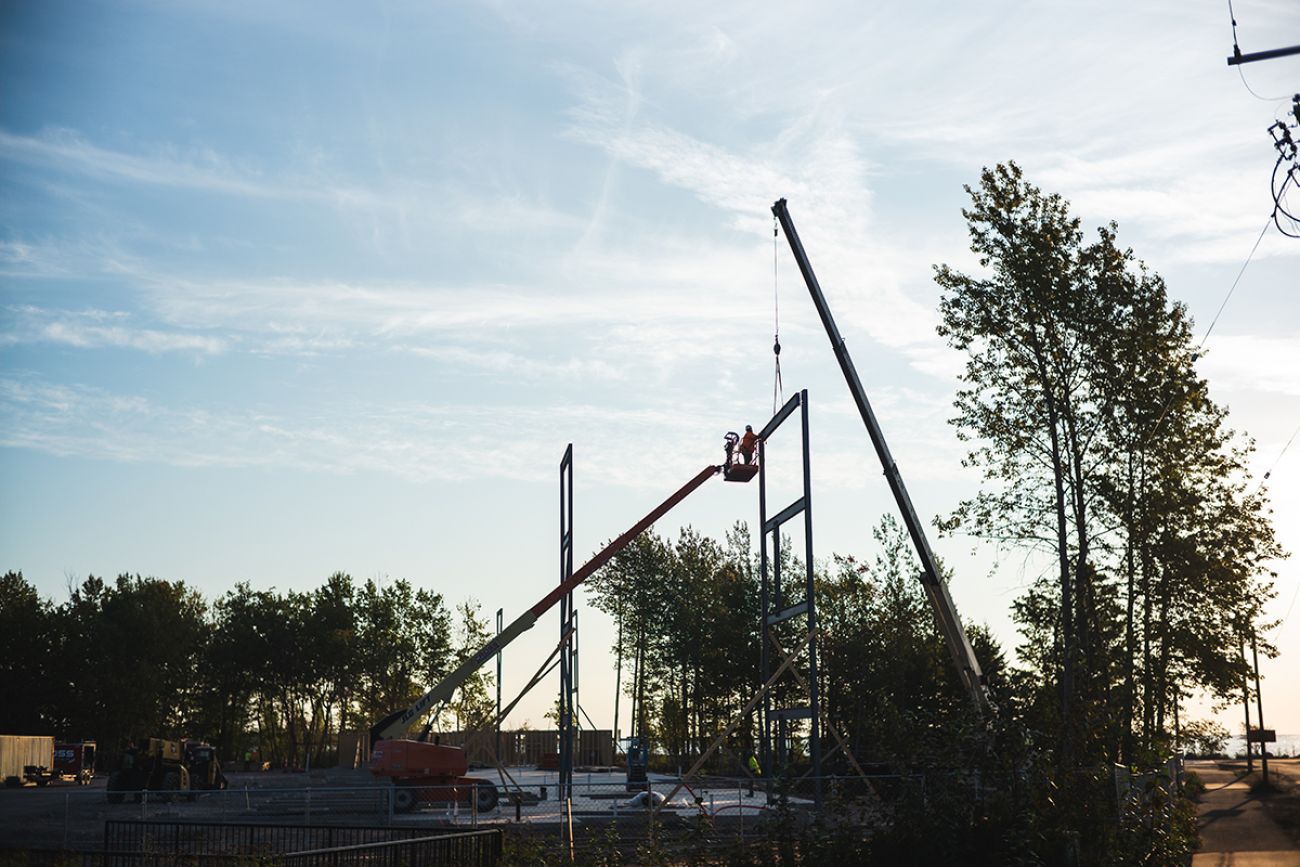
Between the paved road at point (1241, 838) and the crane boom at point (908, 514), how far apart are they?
546 centimetres

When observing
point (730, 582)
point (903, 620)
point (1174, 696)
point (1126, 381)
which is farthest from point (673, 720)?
point (1126, 381)

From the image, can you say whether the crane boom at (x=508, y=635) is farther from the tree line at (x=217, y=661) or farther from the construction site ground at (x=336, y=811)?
the tree line at (x=217, y=661)

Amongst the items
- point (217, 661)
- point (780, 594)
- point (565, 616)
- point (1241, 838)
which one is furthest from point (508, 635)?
point (217, 661)

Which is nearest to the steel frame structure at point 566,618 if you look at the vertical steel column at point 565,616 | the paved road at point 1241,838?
the vertical steel column at point 565,616

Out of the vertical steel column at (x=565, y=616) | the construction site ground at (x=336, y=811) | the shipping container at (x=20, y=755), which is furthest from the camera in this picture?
the shipping container at (x=20, y=755)

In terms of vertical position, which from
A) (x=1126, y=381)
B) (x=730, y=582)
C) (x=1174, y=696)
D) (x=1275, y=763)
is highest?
(x=1126, y=381)

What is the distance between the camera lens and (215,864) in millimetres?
14000

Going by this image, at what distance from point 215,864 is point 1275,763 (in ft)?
203

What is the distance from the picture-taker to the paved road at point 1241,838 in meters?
19.6

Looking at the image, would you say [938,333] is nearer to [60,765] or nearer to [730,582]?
[730,582]

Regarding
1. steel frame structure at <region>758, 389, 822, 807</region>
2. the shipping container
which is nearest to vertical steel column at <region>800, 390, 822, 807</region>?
steel frame structure at <region>758, 389, 822, 807</region>

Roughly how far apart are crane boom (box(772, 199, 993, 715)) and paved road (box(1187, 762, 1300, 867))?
215 inches

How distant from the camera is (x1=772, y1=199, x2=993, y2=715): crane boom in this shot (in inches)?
1130

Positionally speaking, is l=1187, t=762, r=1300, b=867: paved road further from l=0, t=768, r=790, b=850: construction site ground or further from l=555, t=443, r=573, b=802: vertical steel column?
l=555, t=443, r=573, b=802: vertical steel column
